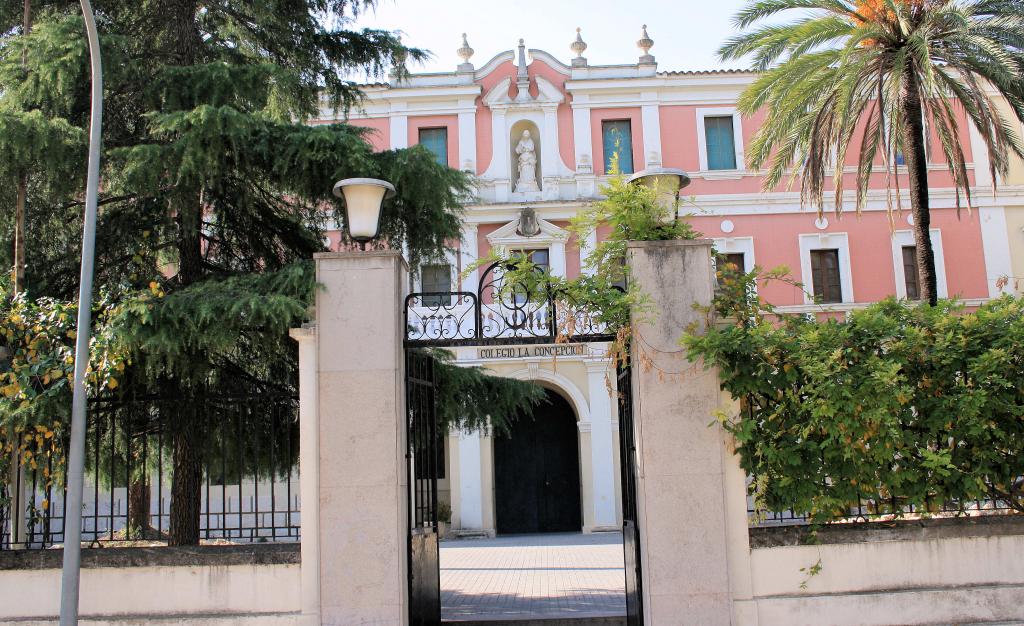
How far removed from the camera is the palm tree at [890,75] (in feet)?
41.8

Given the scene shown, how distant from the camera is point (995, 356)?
7133 mm

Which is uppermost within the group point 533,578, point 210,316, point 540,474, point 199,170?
point 199,170

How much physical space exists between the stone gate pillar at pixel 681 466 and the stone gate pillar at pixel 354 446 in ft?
A: 6.81

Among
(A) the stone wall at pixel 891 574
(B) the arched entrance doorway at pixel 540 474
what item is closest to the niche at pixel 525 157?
(B) the arched entrance doorway at pixel 540 474

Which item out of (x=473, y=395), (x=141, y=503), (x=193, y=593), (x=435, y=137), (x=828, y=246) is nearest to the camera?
(x=193, y=593)

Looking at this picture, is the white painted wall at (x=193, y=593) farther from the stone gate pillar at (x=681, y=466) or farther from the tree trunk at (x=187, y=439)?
the stone gate pillar at (x=681, y=466)

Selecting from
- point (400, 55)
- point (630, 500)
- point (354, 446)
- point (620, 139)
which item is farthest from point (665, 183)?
point (620, 139)

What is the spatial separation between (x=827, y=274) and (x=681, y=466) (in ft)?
52.3

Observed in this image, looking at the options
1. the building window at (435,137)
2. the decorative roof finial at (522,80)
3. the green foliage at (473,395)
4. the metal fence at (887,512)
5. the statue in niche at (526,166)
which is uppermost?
the decorative roof finial at (522,80)

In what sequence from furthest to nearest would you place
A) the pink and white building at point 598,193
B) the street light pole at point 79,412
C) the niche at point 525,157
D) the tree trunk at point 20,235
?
the niche at point 525,157, the pink and white building at point 598,193, the tree trunk at point 20,235, the street light pole at point 79,412

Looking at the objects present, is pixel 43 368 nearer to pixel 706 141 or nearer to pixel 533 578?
pixel 533 578

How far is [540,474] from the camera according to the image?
2269 centimetres

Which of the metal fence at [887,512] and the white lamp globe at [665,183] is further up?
the white lamp globe at [665,183]

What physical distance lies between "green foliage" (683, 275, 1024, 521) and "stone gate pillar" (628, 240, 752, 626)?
0.23m
